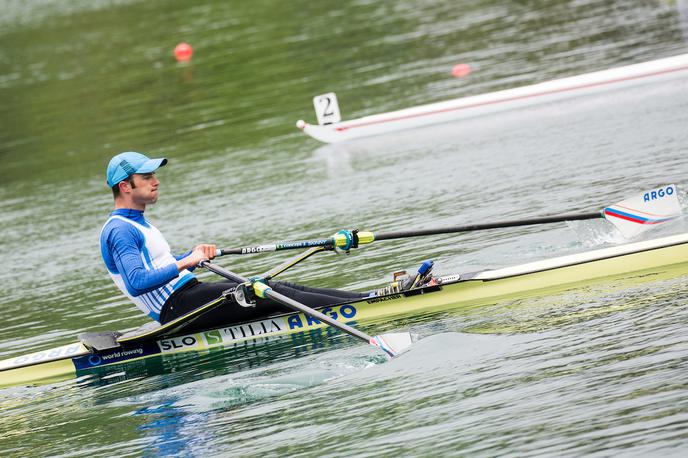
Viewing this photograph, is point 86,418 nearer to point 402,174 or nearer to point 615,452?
point 615,452

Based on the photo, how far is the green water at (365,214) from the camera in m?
7.22

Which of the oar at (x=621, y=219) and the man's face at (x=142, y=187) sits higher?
the man's face at (x=142, y=187)

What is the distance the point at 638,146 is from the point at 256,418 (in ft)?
25.4

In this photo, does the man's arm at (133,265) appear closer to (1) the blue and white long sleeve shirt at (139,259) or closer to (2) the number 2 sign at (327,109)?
(1) the blue and white long sleeve shirt at (139,259)

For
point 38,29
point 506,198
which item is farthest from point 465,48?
point 38,29

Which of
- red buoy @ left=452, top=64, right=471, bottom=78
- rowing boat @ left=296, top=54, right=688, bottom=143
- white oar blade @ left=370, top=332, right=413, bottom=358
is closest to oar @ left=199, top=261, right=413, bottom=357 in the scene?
white oar blade @ left=370, top=332, right=413, bottom=358

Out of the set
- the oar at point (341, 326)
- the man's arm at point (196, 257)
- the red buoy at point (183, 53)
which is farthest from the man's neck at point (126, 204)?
the red buoy at point (183, 53)

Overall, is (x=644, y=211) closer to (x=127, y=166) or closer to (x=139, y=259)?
(x=139, y=259)

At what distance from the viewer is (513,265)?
10062 millimetres

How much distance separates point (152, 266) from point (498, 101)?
30.5 ft

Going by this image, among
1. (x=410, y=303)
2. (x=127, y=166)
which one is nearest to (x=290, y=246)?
(x=410, y=303)

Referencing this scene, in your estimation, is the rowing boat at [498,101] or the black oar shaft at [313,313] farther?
the rowing boat at [498,101]

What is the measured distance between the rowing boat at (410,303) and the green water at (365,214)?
7.2 inches

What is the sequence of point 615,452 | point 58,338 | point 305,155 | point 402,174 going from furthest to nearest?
point 305,155 < point 402,174 < point 58,338 < point 615,452
